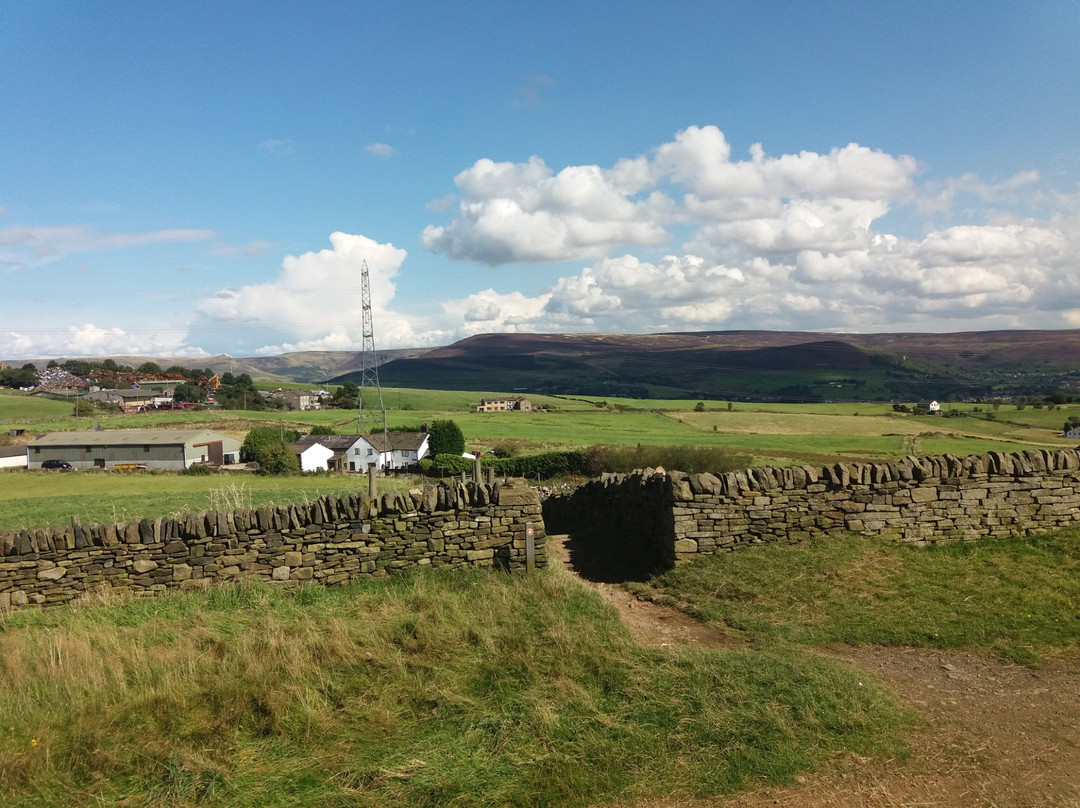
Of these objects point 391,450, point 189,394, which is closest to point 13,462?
point 391,450

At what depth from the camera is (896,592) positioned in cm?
1005

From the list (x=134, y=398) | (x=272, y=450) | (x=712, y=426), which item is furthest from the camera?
(x=134, y=398)

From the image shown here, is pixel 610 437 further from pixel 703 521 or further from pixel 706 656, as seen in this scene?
pixel 706 656

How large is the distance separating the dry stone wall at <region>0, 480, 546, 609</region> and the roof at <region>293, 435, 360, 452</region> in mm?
63310

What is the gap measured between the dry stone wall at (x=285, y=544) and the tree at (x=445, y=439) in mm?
58310

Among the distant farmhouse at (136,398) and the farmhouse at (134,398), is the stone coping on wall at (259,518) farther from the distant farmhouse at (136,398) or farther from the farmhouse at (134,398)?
the farmhouse at (134,398)

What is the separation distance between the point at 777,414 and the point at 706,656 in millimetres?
92502

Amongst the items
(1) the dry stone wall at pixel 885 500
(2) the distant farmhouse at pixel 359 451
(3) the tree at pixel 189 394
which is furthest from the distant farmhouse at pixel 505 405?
(1) the dry stone wall at pixel 885 500

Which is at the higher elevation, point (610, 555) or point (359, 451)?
point (610, 555)

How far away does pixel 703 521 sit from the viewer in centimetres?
1188

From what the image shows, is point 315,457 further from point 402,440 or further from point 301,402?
point 301,402

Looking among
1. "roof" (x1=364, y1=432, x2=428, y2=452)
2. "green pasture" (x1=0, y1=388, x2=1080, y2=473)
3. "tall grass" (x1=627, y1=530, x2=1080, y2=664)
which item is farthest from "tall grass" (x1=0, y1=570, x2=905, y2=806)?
"roof" (x1=364, y1=432, x2=428, y2=452)

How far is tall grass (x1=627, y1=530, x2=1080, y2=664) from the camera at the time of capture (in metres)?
8.59

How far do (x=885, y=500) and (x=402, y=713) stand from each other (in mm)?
10081
